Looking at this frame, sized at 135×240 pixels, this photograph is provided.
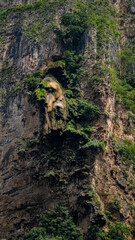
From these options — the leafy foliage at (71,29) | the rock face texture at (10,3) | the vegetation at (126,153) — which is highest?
the rock face texture at (10,3)

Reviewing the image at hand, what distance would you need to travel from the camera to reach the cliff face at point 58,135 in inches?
845

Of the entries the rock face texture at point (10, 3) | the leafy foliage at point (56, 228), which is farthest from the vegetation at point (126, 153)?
the rock face texture at point (10, 3)

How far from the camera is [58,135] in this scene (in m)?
22.8

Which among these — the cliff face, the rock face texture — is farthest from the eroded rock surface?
the rock face texture

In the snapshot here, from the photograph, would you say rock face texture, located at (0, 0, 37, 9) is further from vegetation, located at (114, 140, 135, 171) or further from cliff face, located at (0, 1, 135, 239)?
vegetation, located at (114, 140, 135, 171)

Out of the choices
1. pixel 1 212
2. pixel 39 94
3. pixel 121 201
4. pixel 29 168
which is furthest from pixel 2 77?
pixel 121 201

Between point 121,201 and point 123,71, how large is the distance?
36.9ft

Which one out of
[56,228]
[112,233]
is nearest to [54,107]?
[56,228]

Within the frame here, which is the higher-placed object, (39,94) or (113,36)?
(113,36)

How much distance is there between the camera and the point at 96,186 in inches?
838

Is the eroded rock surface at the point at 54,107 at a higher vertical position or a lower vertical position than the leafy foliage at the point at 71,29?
lower

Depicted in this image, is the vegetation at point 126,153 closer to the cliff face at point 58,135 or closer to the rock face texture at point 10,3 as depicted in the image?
the cliff face at point 58,135

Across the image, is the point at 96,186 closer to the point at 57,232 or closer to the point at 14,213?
the point at 57,232

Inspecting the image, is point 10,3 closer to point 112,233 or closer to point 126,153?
point 126,153
